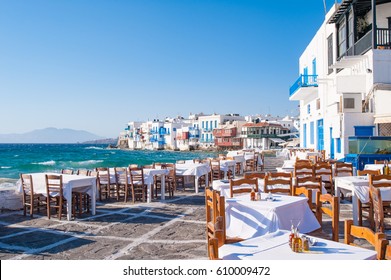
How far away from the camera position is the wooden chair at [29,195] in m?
7.43

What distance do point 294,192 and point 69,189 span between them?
4.05 m

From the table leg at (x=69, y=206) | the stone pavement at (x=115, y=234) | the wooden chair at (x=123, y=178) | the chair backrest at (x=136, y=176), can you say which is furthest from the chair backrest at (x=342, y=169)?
the table leg at (x=69, y=206)

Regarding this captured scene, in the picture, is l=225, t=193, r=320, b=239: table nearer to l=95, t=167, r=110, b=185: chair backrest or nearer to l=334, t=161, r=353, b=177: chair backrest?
l=334, t=161, r=353, b=177: chair backrest

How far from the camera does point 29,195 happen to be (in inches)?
305

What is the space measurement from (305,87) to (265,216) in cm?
1490

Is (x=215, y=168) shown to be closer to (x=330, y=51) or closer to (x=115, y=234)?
(x=115, y=234)

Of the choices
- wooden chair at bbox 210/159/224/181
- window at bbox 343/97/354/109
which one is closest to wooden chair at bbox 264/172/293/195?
wooden chair at bbox 210/159/224/181

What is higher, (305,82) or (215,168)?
(305,82)

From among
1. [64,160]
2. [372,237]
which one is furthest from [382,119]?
[64,160]

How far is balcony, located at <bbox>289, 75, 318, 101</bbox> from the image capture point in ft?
59.7

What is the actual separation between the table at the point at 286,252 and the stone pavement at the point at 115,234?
71.3 inches

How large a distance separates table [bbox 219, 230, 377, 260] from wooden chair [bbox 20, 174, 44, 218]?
5.60 metres

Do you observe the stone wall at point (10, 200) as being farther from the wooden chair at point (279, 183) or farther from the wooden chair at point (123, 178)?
the wooden chair at point (279, 183)

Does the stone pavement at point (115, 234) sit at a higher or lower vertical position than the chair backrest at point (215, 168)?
lower
